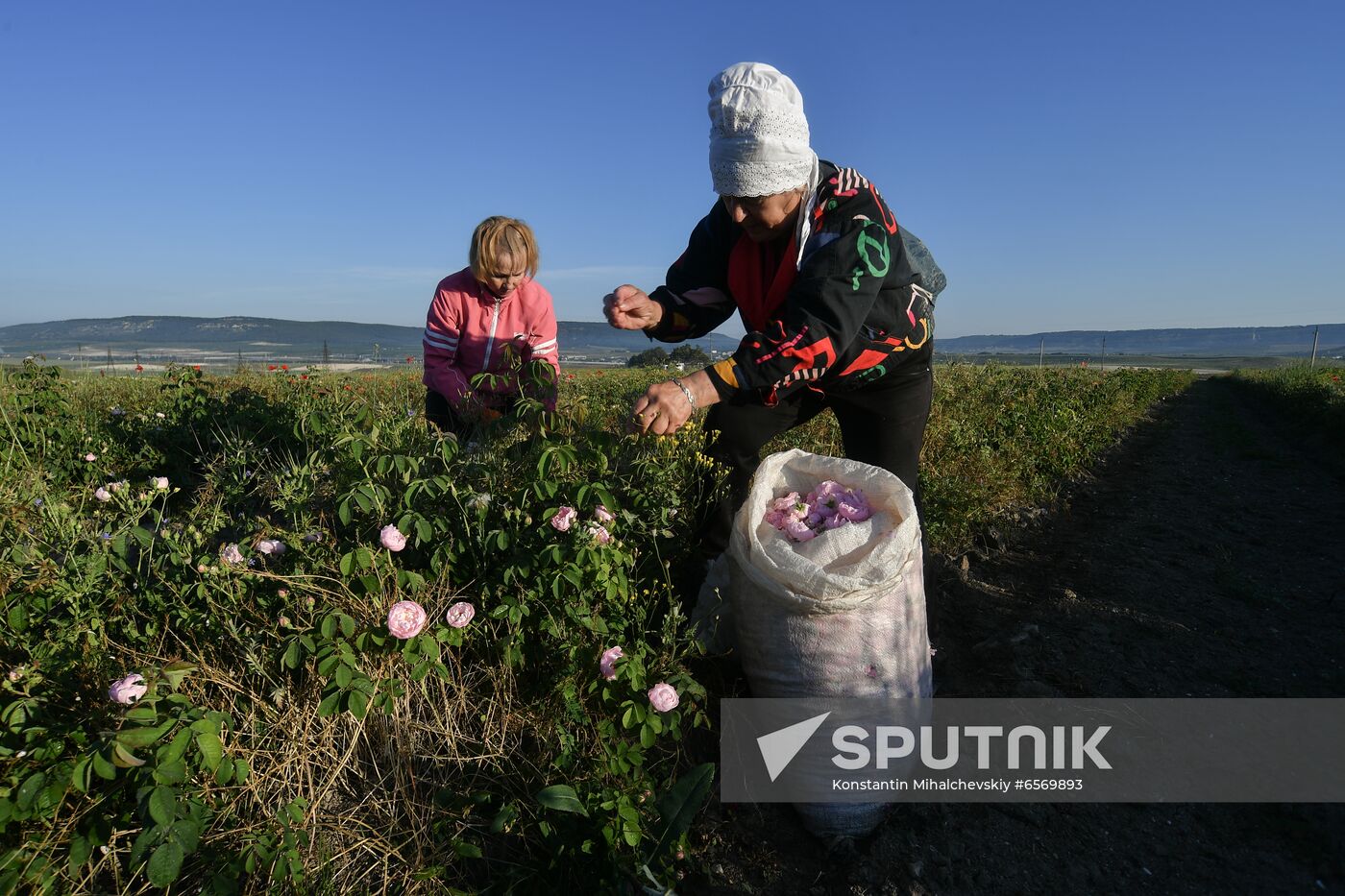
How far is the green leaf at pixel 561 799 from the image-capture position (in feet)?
4.64

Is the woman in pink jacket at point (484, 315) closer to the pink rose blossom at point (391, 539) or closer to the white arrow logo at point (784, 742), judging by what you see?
the pink rose blossom at point (391, 539)

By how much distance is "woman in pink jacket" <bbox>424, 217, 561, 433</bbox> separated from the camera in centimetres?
318

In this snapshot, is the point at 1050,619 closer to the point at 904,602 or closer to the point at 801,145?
the point at 904,602

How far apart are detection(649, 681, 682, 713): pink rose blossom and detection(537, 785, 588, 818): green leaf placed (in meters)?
0.24

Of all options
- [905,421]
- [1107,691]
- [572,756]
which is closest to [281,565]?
[572,756]

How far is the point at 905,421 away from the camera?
95.0 inches

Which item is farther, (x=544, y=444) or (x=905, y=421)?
(x=905, y=421)

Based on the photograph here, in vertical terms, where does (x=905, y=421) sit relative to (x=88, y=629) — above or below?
above

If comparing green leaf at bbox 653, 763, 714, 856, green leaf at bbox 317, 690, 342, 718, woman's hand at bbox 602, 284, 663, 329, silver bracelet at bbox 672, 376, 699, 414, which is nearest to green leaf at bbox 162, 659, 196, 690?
green leaf at bbox 317, 690, 342, 718

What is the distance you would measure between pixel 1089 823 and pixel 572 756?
52.5 inches

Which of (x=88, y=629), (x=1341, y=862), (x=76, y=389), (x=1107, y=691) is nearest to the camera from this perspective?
(x=88, y=629)

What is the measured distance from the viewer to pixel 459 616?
1613 mm

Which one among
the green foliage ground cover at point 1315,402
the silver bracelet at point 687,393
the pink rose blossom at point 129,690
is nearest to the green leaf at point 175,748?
the pink rose blossom at point 129,690

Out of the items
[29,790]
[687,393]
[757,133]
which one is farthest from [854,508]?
[29,790]
